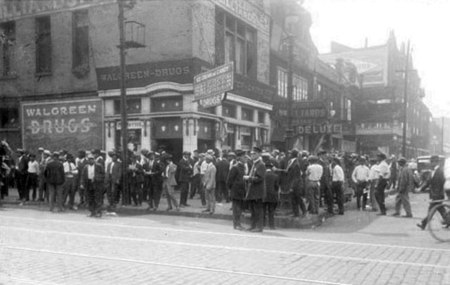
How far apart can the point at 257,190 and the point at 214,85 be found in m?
5.73

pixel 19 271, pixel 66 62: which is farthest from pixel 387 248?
pixel 66 62

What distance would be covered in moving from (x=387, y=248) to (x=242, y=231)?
11.1ft

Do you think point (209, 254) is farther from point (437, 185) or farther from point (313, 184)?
point (437, 185)

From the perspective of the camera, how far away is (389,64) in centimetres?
5312

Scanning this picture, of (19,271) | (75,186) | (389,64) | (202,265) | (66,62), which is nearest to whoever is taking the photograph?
(19,271)

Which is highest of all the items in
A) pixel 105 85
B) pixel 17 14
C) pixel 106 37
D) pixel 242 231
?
pixel 17 14

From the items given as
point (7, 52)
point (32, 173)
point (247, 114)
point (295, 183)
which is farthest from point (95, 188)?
point (7, 52)

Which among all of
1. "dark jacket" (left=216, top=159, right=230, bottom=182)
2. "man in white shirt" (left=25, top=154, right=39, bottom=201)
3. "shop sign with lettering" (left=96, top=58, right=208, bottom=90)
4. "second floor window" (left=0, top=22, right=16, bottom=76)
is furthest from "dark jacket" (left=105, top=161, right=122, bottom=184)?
"second floor window" (left=0, top=22, right=16, bottom=76)

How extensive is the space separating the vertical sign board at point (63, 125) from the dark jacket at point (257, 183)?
37.9 feet

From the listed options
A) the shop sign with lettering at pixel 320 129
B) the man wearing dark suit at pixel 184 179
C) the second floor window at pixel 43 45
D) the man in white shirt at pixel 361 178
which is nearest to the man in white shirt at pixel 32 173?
the man wearing dark suit at pixel 184 179

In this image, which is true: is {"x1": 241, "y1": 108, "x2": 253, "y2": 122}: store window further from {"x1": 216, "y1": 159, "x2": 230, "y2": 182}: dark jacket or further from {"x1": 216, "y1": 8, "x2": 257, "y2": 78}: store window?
{"x1": 216, "y1": 159, "x2": 230, "y2": 182}: dark jacket

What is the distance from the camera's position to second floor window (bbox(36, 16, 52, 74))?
22078mm

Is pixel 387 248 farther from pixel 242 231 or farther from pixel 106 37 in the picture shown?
pixel 106 37

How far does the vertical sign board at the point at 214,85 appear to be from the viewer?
14672 mm
